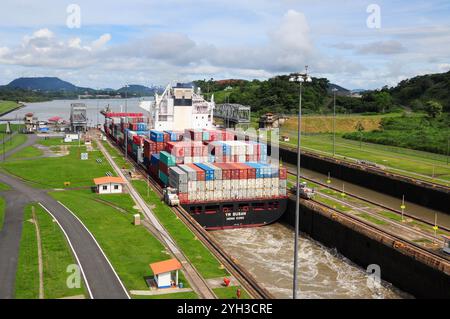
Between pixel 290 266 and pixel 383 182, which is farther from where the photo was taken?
pixel 383 182

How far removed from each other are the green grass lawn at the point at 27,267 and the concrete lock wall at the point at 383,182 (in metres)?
52.0

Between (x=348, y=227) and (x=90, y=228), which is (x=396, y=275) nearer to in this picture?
(x=348, y=227)

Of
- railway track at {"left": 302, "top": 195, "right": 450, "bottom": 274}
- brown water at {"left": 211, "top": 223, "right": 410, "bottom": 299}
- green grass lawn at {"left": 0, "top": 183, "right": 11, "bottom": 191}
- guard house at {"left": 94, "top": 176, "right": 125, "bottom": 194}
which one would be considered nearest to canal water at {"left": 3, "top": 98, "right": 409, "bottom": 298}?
brown water at {"left": 211, "top": 223, "right": 410, "bottom": 299}

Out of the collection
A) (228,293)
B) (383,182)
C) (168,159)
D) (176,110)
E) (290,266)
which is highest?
(176,110)

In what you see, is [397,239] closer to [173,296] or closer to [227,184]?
[227,184]

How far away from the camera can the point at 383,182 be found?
240 feet

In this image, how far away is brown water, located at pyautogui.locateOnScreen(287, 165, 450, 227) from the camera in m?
58.7

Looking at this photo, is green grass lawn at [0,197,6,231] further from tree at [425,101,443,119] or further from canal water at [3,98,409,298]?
tree at [425,101,443,119]

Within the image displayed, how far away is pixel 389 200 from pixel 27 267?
53671mm

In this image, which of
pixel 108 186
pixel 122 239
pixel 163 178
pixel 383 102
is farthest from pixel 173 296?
pixel 383 102

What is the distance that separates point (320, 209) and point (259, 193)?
8.03m

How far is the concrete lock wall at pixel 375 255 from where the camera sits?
37.5 metres

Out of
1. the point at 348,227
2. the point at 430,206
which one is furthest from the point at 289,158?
the point at 348,227

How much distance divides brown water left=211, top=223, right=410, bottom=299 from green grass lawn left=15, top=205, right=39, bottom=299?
1926cm
